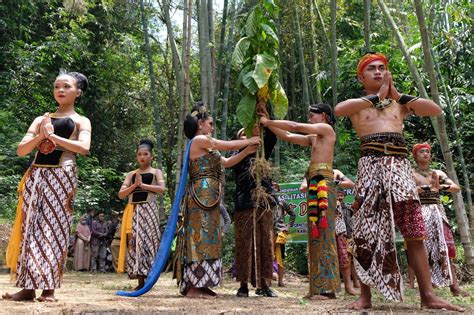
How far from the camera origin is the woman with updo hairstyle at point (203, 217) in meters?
5.21

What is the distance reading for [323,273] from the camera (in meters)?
5.06

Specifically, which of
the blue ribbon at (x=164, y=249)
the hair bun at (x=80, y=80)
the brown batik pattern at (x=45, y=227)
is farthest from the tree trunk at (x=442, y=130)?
the brown batik pattern at (x=45, y=227)

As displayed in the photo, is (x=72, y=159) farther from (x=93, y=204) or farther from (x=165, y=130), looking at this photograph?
(x=165, y=130)

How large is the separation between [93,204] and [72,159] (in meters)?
9.34

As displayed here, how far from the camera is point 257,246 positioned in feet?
18.1

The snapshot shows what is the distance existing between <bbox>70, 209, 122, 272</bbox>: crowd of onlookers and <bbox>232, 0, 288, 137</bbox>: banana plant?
7.43 meters

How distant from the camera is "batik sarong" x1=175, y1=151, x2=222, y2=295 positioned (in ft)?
17.1

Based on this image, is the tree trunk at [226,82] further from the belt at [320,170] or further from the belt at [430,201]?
the belt at [320,170]

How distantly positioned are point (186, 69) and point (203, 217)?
4.74 meters

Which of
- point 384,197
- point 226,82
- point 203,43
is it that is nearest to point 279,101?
point 384,197

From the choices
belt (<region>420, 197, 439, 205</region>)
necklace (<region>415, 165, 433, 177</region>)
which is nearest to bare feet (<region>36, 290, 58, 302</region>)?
belt (<region>420, 197, 439, 205</region>)

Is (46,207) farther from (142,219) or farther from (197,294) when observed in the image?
(142,219)

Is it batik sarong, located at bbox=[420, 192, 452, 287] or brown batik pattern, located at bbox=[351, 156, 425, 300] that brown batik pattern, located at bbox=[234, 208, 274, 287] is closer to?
brown batik pattern, located at bbox=[351, 156, 425, 300]

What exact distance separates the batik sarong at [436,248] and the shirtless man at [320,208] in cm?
136
